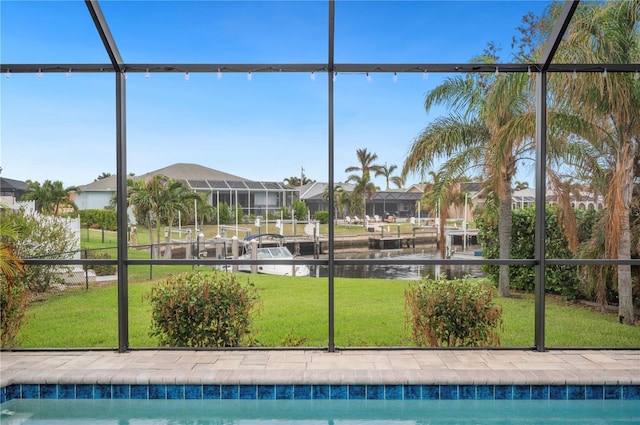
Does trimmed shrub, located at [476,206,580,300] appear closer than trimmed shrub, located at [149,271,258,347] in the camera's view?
No

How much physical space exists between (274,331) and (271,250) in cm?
151

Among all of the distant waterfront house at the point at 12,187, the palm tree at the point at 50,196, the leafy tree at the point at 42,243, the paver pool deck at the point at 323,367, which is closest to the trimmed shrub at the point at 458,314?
the paver pool deck at the point at 323,367

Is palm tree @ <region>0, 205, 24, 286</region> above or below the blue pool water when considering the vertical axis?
above

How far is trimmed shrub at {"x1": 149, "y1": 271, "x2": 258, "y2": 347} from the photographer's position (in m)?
4.66

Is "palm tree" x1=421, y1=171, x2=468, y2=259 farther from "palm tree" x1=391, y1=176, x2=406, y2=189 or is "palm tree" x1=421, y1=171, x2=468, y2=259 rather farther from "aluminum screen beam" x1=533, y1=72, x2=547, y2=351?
"aluminum screen beam" x1=533, y1=72, x2=547, y2=351

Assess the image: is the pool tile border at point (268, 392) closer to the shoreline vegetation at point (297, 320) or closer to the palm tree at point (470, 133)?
the shoreline vegetation at point (297, 320)

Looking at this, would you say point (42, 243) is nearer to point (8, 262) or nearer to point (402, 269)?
point (8, 262)

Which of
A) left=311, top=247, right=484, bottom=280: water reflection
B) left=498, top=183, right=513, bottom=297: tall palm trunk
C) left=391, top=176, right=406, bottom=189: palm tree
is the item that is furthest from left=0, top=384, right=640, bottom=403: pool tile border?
left=391, top=176, right=406, bottom=189: palm tree

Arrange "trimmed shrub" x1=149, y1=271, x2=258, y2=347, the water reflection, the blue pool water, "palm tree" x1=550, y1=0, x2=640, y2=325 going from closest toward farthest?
the blue pool water
"trimmed shrub" x1=149, y1=271, x2=258, y2=347
"palm tree" x1=550, y1=0, x2=640, y2=325
the water reflection

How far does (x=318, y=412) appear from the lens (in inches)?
141

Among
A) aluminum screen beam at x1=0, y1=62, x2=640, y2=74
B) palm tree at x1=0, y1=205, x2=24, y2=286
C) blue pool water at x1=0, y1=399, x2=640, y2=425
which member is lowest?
blue pool water at x1=0, y1=399, x2=640, y2=425

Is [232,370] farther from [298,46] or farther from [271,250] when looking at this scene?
[298,46]

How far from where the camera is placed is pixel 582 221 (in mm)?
7066

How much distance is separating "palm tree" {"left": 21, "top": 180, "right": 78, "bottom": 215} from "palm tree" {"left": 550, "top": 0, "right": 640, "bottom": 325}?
6522 mm
